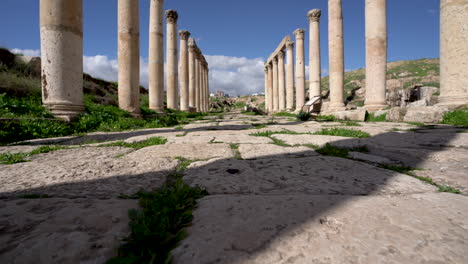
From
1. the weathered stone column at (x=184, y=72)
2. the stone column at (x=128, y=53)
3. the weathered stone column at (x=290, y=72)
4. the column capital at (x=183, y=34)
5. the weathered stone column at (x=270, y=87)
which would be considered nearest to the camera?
the stone column at (x=128, y=53)

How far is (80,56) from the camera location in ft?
19.5

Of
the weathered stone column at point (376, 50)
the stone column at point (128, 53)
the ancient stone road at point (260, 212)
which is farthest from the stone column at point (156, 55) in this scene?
the ancient stone road at point (260, 212)

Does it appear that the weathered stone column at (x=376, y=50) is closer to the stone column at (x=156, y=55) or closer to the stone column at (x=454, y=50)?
the stone column at (x=454, y=50)

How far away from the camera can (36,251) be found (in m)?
0.77

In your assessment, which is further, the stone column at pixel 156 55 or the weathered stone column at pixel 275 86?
the weathered stone column at pixel 275 86

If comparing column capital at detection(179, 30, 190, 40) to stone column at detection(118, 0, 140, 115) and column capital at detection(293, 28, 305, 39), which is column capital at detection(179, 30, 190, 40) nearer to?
column capital at detection(293, 28, 305, 39)

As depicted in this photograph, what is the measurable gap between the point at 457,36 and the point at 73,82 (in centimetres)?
1138

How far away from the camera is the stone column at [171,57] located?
1531cm

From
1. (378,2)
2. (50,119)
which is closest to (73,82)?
(50,119)

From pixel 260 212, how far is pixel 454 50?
31.9 ft

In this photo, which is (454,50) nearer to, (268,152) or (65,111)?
(268,152)

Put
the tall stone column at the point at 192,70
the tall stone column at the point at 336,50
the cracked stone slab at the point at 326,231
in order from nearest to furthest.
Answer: the cracked stone slab at the point at 326,231, the tall stone column at the point at 336,50, the tall stone column at the point at 192,70

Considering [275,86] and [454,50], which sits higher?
[275,86]

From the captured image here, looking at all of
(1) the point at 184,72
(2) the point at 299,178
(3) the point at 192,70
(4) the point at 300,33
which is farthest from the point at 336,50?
(3) the point at 192,70
